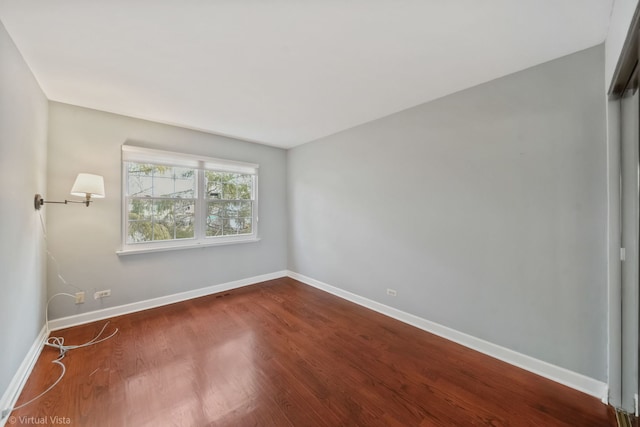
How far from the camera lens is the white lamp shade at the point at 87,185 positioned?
2355 millimetres

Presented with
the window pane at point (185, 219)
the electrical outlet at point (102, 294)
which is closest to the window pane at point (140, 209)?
the window pane at point (185, 219)

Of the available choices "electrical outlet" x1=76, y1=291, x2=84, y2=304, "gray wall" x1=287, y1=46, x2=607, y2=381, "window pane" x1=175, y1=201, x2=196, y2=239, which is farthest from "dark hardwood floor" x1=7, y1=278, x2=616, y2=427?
"window pane" x1=175, y1=201, x2=196, y2=239

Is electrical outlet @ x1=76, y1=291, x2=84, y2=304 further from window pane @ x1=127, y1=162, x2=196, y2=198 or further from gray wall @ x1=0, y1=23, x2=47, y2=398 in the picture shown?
window pane @ x1=127, y1=162, x2=196, y2=198

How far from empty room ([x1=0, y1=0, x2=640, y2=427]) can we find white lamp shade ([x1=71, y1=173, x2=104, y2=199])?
17 millimetres

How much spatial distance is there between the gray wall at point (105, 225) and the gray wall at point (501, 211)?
2.47m

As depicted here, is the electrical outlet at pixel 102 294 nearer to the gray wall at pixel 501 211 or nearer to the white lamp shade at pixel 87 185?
the white lamp shade at pixel 87 185

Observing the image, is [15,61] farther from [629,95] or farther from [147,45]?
[629,95]

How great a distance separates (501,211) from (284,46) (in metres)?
2.33

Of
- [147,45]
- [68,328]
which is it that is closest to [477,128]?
[147,45]

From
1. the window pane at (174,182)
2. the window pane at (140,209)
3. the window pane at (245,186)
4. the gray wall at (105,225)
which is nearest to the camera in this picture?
the gray wall at (105,225)

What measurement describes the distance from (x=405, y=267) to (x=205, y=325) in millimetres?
2473

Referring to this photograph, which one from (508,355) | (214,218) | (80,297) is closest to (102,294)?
(80,297)

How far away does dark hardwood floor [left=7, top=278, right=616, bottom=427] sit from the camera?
1.55m

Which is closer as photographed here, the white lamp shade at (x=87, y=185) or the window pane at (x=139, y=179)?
the white lamp shade at (x=87, y=185)
